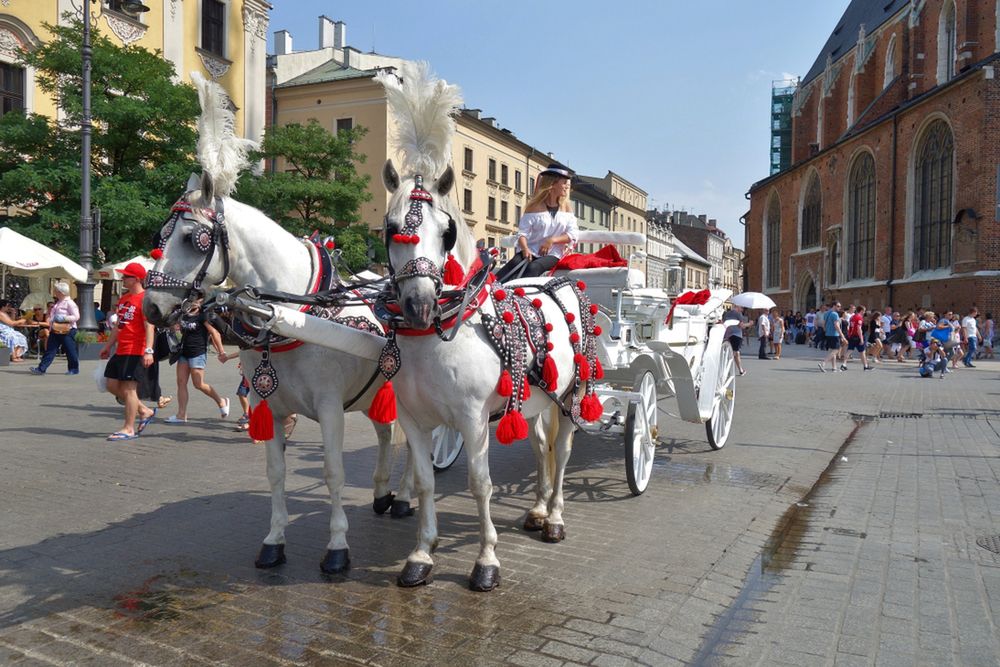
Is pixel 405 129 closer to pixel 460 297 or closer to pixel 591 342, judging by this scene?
pixel 460 297

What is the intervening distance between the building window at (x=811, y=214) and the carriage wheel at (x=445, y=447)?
46510 millimetres

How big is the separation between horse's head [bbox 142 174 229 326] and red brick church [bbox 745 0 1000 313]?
27.1 m

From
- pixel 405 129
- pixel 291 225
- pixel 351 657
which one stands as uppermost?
pixel 291 225

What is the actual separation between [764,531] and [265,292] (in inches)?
147

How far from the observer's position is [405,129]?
378cm

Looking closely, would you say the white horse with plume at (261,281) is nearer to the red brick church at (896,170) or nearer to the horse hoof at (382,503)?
the horse hoof at (382,503)

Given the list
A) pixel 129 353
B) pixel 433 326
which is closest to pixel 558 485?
pixel 433 326

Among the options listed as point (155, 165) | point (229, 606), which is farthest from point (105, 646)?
point (155, 165)

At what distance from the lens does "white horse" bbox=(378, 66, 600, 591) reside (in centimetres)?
353

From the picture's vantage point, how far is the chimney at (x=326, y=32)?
46.5 meters

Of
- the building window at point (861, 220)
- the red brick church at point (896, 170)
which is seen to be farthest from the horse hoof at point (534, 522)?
the building window at point (861, 220)

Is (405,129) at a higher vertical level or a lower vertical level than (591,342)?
higher

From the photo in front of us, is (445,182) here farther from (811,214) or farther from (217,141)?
(811,214)

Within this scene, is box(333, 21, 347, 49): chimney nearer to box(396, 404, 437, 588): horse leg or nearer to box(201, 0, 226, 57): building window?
box(201, 0, 226, 57): building window
